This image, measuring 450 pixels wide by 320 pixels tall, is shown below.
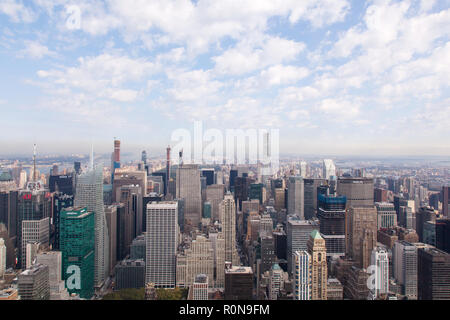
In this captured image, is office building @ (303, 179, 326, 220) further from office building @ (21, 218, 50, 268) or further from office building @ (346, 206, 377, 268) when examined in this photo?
office building @ (21, 218, 50, 268)

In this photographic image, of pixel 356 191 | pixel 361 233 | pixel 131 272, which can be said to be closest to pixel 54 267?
pixel 131 272

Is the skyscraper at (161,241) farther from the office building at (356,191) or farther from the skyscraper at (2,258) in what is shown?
the office building at (356,191)

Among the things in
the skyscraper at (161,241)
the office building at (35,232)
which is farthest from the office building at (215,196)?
the office building at (35,232)

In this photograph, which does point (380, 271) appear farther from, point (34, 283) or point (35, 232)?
point (35, 232)

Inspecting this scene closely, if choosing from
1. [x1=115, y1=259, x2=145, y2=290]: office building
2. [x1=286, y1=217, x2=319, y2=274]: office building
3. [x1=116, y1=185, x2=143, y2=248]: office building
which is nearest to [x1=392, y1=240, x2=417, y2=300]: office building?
[x1=286, y1=217, x2=319, y2=274]: office building

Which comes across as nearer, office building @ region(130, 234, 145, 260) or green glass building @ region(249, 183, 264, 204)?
office building @ region(130, 234, 145, 260)
